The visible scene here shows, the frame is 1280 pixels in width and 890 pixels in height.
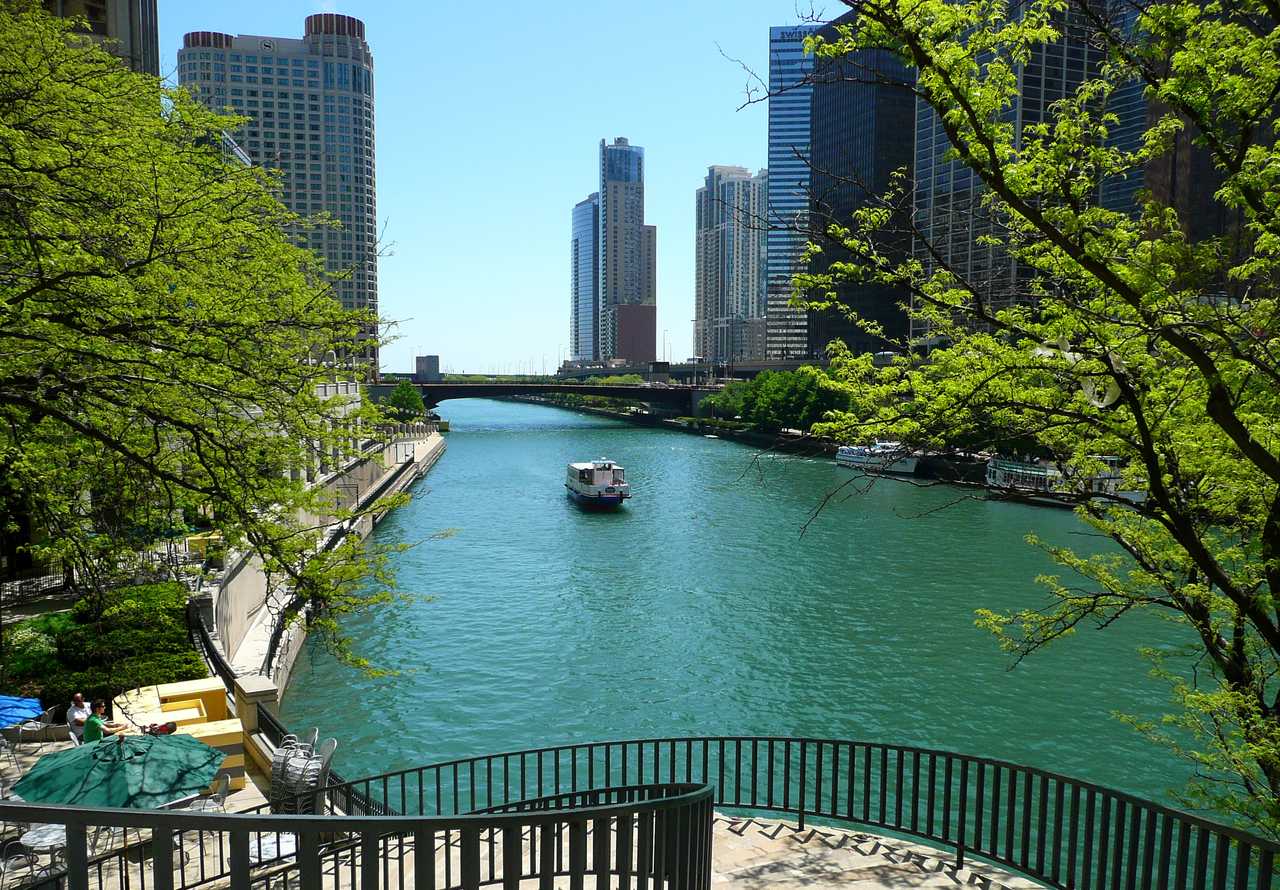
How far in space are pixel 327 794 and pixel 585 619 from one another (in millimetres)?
19127

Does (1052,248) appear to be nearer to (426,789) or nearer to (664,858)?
(664,858)

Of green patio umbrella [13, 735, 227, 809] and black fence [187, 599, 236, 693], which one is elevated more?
green patio umbrella [13, 735, 227, 809]

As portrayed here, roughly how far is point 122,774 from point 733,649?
63.5ft

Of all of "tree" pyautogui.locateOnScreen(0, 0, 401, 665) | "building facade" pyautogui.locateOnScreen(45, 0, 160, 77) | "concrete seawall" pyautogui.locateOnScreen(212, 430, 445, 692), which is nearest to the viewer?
"tree" pyautogui.locateOnScreen(0, 0, 401, 665)

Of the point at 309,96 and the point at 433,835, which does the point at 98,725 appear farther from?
the point at 309,96

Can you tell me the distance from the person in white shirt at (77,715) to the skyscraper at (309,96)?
493 feet

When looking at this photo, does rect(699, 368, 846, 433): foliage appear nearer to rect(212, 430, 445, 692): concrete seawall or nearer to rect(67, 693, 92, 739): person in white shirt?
rect(212, 430, 445, 692): concrete seawall

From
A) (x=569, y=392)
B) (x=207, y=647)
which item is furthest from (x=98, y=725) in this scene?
(x=569, y=392)

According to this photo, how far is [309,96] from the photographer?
169 metres

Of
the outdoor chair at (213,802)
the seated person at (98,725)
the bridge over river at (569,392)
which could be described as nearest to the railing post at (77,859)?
the outdoor chair at (213,802)

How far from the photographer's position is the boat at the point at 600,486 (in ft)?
181

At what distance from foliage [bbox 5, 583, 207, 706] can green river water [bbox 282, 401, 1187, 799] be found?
3305mm

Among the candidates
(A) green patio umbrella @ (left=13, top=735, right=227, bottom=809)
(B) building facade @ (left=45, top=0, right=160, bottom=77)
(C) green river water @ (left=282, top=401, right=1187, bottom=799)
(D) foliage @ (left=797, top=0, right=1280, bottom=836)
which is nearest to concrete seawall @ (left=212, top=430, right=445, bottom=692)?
(C) green river water @ (left=282, top=401, right=1187, bottom=799)

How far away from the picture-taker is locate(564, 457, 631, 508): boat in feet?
181
